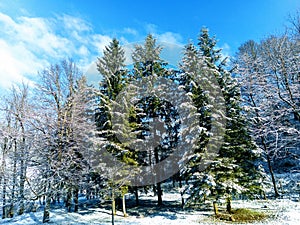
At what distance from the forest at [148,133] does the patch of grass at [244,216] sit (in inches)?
20.0

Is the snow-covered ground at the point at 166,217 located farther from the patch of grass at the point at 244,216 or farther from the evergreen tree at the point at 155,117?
the evergreen tree at the point at 155,117

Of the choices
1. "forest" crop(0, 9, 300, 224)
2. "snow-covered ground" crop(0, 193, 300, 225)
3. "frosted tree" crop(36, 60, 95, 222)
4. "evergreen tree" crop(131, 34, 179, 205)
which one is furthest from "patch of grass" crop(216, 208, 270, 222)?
"frosted tree" crop(36, 60, 95, 222)

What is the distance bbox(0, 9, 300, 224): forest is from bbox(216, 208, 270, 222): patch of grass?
51 cm

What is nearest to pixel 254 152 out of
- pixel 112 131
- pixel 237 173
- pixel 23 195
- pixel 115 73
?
pixel 237 173

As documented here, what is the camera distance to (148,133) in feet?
56.1

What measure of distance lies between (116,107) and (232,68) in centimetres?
937

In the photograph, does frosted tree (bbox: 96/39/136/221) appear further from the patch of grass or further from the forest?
the patch of grass

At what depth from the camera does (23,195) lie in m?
11.5

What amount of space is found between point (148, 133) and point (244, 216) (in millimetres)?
8986

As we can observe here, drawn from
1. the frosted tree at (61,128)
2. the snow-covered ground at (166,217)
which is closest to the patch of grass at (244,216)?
the snow-covered ground at (166,217)

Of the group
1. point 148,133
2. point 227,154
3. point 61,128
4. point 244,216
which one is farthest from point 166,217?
point 61,128

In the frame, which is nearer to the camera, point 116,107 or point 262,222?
point 262,222

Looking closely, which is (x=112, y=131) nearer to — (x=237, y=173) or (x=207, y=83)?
(x=207, y=83)

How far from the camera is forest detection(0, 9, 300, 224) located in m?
11.4
